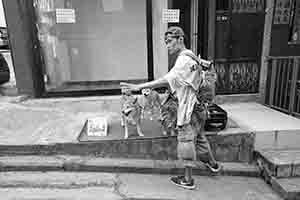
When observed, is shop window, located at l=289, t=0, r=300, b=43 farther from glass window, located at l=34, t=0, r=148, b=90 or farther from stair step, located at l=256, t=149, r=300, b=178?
glass window, located at l=34, t=0, r=148, b=90

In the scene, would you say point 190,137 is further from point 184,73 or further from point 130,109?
point 130,109

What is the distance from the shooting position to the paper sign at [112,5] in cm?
534

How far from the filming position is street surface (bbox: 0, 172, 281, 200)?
2361mm

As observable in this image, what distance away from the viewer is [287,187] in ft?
8.46

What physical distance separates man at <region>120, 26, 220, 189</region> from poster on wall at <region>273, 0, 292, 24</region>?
118 inches

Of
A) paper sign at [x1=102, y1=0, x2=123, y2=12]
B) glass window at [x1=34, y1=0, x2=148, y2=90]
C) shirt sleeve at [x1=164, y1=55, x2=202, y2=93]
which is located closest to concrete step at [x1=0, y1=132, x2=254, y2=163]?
shirt sleeve at [x1=164, y1=55, x2=202, y2=93]

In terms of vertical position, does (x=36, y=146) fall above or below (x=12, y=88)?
below

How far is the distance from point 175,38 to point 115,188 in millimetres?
1818

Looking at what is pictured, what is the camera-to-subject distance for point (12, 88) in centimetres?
435

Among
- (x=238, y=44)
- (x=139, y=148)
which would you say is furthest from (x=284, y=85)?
(x=139, y=148)

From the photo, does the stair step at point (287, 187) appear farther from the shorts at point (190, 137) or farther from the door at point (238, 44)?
the door at point (238, 44)

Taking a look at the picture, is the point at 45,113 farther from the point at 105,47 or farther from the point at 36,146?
the point at 105,47

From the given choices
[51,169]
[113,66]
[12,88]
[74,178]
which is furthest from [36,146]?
[113,66]

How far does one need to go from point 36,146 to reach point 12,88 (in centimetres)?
214
